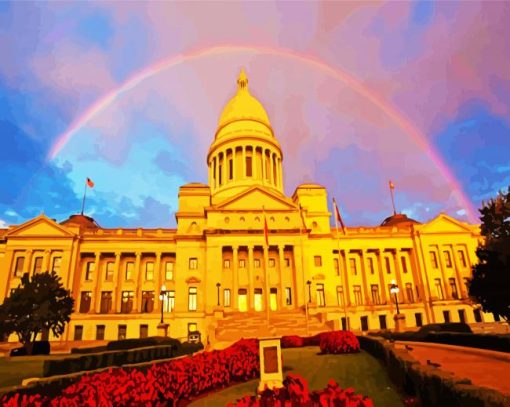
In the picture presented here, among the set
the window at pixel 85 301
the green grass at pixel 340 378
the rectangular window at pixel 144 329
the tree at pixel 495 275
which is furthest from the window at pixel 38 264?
the tree at pixel 495 275

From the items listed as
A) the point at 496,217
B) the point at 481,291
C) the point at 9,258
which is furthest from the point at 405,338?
the point at 9,258

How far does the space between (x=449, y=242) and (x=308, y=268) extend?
2421 centimetres

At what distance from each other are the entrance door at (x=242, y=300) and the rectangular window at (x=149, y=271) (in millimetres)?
14117

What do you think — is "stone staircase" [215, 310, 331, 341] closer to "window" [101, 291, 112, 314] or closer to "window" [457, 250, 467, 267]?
"window" [101, 291, 112, 314]

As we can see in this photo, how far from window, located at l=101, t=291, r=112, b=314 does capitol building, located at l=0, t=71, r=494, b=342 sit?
14 cm

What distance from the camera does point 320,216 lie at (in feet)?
190

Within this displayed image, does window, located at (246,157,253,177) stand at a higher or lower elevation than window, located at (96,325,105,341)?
higher

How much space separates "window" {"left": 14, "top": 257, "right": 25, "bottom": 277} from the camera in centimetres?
4998

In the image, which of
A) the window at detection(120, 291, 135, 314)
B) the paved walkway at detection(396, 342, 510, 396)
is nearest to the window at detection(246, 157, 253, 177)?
the window at detection(120, 291, 135, 314)

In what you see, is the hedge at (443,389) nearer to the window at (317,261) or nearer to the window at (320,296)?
the window at (320,296)

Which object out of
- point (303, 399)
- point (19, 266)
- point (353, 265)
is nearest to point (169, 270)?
point (19, 266)

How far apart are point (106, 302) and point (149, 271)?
718 centimetres

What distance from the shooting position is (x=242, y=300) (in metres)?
49.6

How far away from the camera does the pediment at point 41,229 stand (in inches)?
2012
